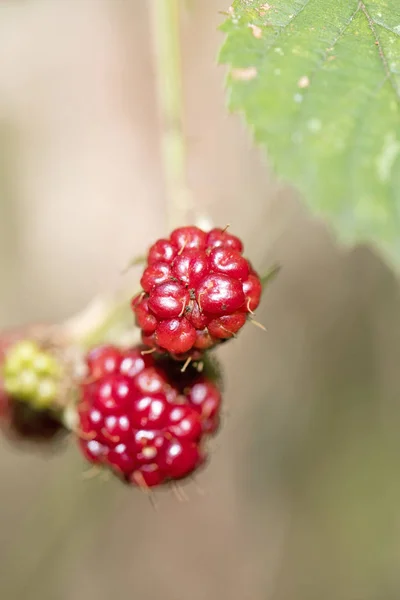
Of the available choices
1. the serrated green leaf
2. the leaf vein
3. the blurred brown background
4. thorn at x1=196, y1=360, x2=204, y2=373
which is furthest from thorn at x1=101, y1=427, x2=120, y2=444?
the blurred brown background

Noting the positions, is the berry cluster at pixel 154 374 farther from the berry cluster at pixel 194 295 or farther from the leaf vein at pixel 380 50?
A: the leaf vein at pixel 380 50

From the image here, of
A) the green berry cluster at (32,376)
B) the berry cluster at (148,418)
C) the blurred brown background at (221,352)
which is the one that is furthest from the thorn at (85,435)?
the blurred brown background at (221,352)

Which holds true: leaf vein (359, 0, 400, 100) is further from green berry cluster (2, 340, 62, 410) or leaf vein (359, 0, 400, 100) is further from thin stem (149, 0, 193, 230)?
green berry cluster (2, 340, 62, 410)

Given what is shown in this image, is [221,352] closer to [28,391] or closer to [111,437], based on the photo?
[28,391]

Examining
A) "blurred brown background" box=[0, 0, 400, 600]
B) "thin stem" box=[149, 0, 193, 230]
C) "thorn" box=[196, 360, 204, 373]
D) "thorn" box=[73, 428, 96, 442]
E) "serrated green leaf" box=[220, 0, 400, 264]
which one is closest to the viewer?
"serrated green leaf" box=[220, 0, 400, 264]

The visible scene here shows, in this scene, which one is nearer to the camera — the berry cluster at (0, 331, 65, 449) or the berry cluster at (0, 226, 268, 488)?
the berry cluster at (0, 226, 268, 488)

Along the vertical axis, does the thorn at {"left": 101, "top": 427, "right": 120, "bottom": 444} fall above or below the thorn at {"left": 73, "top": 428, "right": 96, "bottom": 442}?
above

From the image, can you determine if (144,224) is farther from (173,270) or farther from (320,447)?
(173,270)
